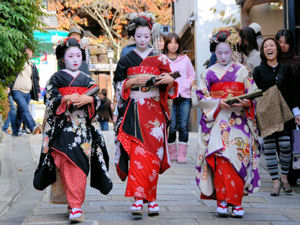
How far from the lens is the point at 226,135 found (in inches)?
175

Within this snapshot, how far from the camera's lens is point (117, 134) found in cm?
461

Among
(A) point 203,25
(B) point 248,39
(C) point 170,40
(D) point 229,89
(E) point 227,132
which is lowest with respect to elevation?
(E) point 227,132

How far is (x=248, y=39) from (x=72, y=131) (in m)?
2.99

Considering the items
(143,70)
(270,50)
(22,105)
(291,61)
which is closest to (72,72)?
(143,70)

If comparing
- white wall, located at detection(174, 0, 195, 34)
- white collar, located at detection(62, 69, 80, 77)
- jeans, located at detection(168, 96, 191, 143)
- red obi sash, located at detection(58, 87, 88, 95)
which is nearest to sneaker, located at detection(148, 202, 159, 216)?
red obi sash, located at detection(58, 87, 88, 95)

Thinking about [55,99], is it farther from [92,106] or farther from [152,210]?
[152,210]

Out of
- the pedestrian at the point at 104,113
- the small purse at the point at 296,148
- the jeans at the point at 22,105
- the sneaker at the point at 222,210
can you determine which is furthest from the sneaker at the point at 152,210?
the pedestrian at the point at 104,113

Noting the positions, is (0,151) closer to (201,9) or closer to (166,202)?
(166,202)

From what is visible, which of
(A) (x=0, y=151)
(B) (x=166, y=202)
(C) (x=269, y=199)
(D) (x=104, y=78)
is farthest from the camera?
(D) (x=104, y=78)

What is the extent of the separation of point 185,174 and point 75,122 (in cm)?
273

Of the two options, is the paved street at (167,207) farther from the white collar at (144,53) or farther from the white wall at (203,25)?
the white wall at (203,25)

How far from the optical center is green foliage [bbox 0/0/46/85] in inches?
234

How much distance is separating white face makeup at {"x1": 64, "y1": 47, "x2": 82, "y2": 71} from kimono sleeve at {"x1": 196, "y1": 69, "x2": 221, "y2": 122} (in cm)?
120

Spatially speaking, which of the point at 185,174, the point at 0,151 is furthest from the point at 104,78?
the point at 185,174
